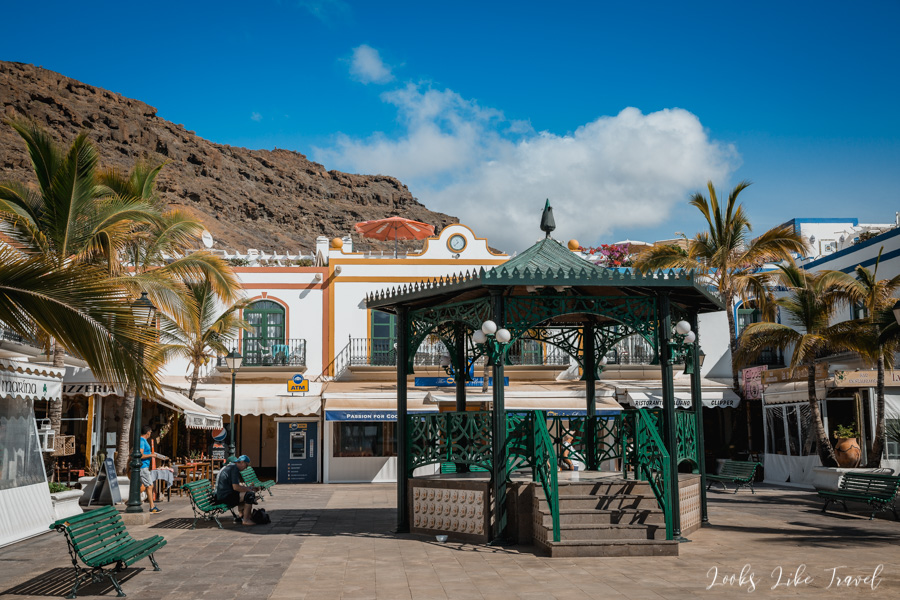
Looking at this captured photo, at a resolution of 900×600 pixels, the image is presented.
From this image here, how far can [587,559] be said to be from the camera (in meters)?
9.09

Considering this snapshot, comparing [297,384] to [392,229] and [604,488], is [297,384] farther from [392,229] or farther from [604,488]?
[604,488]

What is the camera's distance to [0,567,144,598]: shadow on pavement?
7566 mm

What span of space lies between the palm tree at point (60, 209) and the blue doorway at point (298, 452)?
915 cm

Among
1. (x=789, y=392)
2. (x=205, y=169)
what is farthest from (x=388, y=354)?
(x=205, y=169)

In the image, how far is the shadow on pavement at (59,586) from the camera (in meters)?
7.57

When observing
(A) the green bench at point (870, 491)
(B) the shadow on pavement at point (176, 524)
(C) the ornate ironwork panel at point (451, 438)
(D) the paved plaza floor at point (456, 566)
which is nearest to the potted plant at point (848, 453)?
(A) the green bench at point (870, 491)

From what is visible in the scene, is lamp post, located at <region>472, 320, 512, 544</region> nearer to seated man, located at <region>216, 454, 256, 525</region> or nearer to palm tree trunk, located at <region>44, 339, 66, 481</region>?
seated man, located at <region>216, 454, 256, 525</region>

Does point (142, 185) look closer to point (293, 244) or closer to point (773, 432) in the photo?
point (773, 432)

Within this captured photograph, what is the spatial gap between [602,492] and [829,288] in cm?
1246

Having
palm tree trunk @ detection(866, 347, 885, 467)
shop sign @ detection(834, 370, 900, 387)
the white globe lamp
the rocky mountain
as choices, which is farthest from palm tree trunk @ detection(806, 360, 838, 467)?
the rocky mountain

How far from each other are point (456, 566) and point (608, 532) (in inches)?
78.4

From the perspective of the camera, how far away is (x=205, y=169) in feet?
350

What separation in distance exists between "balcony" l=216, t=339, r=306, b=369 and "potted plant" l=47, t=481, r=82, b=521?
10.5 m

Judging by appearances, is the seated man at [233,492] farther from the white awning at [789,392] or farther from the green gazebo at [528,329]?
the white awning at [789,392]
